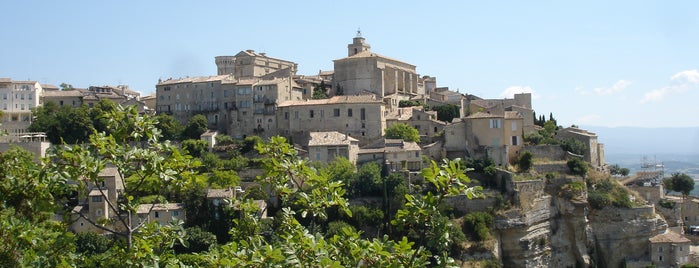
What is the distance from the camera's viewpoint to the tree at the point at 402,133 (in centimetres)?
5138

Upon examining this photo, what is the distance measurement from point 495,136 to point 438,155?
433 cm

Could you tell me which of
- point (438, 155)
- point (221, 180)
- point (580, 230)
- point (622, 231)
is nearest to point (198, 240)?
point (221, 180)

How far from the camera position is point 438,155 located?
50.3 m

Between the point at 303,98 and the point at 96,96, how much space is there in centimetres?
1752

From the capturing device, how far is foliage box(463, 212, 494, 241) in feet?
140

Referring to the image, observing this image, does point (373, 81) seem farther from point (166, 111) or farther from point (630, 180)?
point (630, 180)

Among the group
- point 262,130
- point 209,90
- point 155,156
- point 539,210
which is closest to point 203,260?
point 155,156

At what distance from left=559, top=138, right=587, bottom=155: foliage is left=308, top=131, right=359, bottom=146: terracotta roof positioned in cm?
1343

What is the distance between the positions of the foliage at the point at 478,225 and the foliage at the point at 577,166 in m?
6.76

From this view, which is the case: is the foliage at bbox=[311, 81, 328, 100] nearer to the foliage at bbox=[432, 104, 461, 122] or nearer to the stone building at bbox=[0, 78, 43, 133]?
the foliage at bbox=[432, 104, 461, 122]

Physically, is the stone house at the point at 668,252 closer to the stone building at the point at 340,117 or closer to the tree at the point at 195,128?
the stone building at the point at 340,117

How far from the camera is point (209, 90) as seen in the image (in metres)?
59.0

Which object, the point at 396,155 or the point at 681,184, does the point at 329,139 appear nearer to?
the point at 396,155

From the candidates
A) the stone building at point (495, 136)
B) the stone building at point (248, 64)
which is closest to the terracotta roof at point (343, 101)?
the stone building at point (495, 136)
